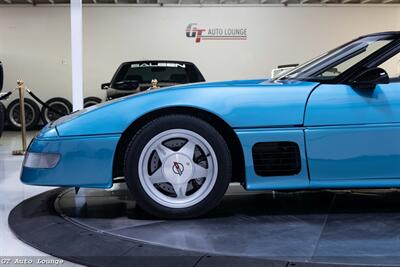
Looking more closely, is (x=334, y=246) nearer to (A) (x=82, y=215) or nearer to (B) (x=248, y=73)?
(A) (x=82, y=215)

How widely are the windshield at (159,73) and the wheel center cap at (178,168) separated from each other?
651 cm

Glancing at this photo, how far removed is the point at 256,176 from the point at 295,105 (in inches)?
19.5

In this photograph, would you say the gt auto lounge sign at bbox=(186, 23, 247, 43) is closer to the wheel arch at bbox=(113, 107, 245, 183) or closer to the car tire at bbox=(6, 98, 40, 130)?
the car tire at bbox=(6, 98, 40, 130)

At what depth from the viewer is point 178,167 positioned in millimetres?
3059

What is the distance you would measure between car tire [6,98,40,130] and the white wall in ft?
2.71

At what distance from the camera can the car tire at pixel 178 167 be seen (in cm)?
300

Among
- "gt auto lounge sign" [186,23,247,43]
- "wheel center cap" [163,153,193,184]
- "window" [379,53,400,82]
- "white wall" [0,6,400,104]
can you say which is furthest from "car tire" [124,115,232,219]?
"gt auto lounge sign" [186,23,247,43]

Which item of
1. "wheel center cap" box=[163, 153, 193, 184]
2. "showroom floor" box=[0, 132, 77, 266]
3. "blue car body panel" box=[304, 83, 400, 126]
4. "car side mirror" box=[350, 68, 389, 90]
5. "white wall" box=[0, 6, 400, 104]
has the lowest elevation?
"showroom floor" box=[0, 132, 77, 266]

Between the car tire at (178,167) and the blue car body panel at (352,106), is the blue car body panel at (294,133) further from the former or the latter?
the car tire at (178,167)

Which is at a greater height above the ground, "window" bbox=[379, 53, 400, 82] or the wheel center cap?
"window" bbox=[379, 53, 400, 82]

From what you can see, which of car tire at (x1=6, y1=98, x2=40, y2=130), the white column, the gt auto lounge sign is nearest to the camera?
the white column

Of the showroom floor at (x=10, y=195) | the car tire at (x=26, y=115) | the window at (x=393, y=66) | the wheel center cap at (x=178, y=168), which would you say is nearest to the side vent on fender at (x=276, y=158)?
the wheel center cap at (x=178, y=168)

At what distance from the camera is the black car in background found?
30.6ft

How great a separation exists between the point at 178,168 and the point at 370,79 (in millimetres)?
1297
